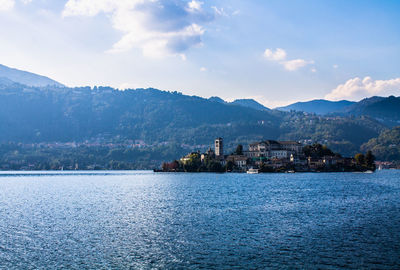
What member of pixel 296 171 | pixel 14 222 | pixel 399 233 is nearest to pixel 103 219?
pixel 14 222

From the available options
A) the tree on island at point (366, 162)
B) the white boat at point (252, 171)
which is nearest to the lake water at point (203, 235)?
the white boat at point (252, 171)

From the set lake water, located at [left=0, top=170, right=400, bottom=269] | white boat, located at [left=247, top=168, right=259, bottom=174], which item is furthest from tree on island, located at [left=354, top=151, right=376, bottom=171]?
lake water, located at [left=0, top=170, right=400, bottom=269]

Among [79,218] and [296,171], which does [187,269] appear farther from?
[296,171]

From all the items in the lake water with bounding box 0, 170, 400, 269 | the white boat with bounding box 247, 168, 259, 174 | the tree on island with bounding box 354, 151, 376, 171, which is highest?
the tree on island with bounding box 354, 151, 376, 171

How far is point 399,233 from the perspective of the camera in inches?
1556

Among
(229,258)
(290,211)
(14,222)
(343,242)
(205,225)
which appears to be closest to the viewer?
(229,258)

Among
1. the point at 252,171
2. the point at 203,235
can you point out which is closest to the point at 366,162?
the point at 252,171

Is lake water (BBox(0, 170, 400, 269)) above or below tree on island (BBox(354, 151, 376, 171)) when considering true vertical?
below

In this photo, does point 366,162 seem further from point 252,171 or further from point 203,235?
point 203,235

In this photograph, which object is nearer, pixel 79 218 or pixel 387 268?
pixel 387 268

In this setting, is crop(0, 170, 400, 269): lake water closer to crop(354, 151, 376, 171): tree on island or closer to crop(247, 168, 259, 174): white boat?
crop(247, 168, 259, 174): white boat

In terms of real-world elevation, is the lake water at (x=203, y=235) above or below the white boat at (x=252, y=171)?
below

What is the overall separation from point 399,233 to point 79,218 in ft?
110

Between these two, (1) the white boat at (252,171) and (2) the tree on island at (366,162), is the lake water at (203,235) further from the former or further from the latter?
(2) the tree on island at (366,162)
